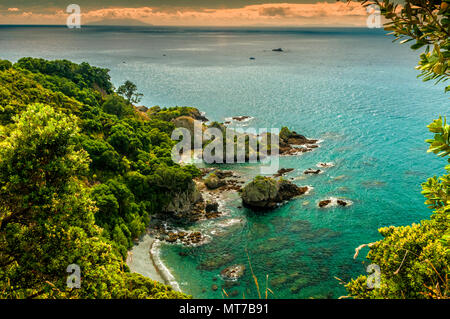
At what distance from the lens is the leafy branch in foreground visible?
148 inches

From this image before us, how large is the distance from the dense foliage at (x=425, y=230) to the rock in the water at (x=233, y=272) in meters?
20.5

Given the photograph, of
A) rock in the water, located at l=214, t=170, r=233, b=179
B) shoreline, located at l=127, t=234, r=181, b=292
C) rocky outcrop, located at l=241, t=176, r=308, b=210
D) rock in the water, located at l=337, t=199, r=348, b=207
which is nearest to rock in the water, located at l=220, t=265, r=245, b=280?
shoreline, located at l=127, t=234, r=181, b=292

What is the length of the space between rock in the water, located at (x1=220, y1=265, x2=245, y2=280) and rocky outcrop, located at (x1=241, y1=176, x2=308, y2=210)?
14.7m

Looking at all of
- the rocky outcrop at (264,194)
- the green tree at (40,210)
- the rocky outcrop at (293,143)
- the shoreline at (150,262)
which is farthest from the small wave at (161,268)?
the rocky outcrop at (293,143)

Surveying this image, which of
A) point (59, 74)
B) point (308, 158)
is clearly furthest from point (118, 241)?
point (59, 74)

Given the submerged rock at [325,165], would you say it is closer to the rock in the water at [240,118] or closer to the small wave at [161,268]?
the rock in the water at [240,118]

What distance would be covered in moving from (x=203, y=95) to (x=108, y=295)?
118 meters

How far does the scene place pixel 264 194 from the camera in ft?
168

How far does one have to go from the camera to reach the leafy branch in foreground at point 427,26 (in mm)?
3760

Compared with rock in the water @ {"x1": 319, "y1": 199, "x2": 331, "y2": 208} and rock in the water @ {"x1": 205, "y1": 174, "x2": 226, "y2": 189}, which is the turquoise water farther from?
rock in the water @ {"x1": 205, "y1": 174, "x2": 226, "y2": 189}

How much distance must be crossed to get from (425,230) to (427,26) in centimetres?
1666

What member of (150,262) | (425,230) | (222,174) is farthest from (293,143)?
(425,230)

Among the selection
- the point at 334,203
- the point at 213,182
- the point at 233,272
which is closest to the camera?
the point at 233,272

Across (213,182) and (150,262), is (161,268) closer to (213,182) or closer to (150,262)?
(150,262)
